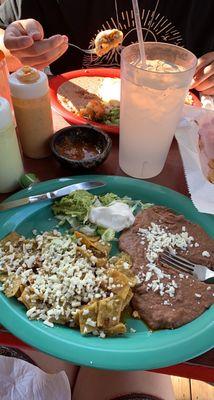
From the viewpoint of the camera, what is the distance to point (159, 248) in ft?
2.68

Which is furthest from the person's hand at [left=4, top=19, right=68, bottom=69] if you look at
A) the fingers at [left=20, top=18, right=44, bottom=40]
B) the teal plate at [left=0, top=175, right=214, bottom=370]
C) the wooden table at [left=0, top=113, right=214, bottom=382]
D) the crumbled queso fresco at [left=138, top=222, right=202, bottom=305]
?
the teal plate at [left=0, top=175, right=214, bottom=370]

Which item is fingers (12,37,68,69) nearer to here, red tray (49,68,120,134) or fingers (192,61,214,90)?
red tray (49,68,120,134)

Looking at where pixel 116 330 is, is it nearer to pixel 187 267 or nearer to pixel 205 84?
pixel 187 267

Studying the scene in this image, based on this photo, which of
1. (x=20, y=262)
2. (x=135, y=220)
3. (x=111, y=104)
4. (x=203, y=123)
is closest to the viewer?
(x=20, y=262)

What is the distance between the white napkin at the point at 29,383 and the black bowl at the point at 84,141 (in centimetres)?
60

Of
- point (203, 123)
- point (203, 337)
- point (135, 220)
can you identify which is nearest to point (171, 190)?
point (135, 220)

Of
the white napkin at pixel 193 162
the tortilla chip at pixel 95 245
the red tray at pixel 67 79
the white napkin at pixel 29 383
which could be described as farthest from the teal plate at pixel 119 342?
the red tray at pixel 67 79

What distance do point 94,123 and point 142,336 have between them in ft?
2.37

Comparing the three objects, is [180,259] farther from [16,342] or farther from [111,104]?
[111,104]

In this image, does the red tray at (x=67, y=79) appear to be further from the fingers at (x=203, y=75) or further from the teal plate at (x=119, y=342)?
the teal plate at (x=119, y=342)

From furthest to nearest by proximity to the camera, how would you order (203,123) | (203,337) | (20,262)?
(203,123)
(20,262)
(203,337)

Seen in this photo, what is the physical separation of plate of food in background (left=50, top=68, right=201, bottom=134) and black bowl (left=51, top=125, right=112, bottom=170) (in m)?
0.12

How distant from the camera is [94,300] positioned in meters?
0.71

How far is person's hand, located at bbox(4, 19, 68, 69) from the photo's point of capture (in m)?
1.19
